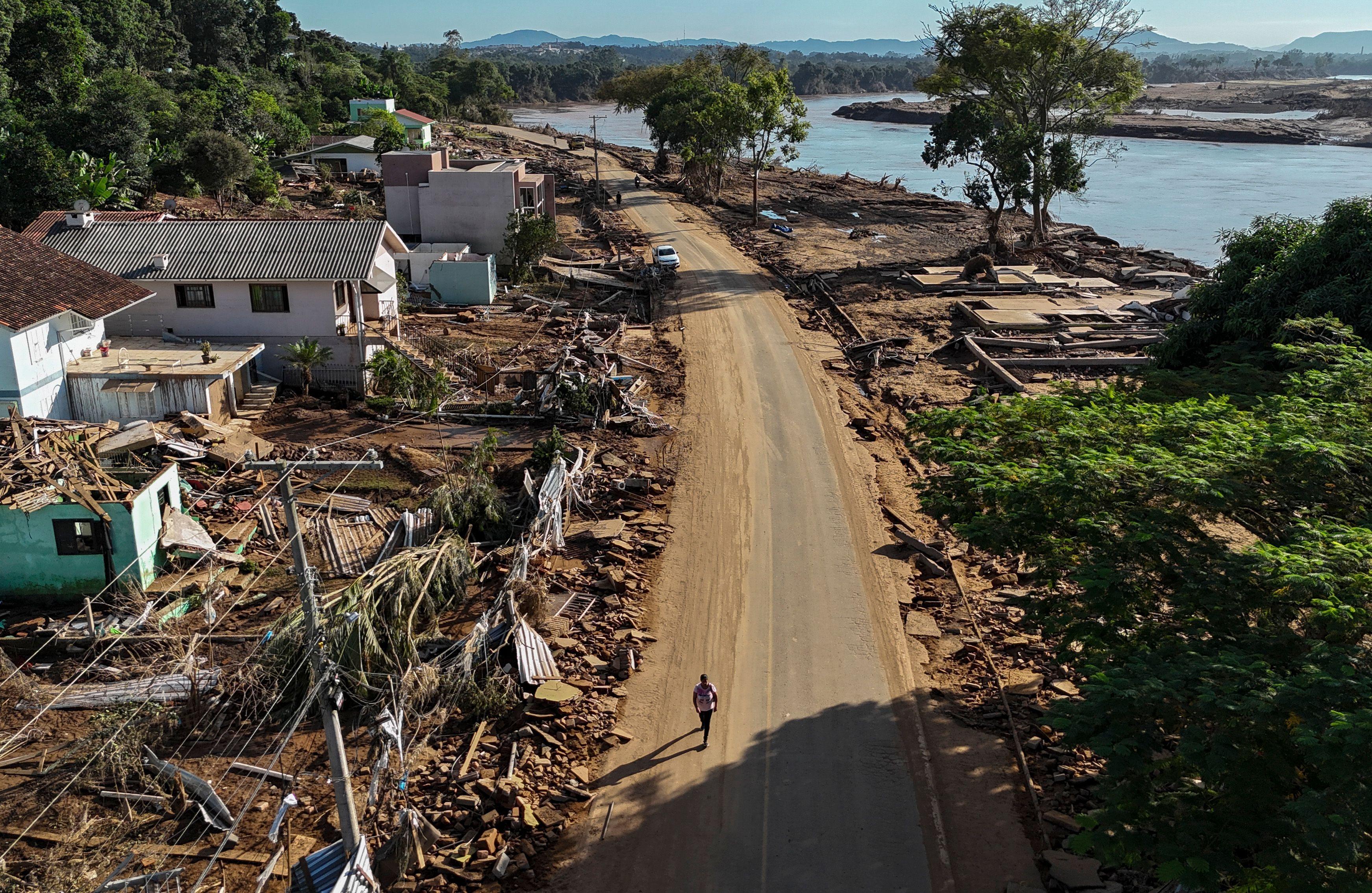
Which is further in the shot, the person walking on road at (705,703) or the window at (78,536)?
the window at (78,536)

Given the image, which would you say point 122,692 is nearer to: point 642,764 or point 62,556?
point 62,556

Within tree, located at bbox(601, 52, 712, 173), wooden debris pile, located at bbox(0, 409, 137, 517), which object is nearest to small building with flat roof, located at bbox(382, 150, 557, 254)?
wooden debris pile, located at bbox(0, 409, 137, 517)

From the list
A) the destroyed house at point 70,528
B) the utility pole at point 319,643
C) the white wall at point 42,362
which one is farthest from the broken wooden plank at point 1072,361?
the white wall at point 42,362

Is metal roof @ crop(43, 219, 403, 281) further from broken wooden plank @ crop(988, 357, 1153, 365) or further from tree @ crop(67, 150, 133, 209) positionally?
broken wooden plank @ crop(988, 357, 1153, 365)

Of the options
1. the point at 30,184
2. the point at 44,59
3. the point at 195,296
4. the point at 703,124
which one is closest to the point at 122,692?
the point at 195,296

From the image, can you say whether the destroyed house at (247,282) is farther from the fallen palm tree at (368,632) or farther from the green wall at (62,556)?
the fallen palm tree at (368,632)

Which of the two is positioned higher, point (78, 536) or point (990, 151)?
point (990, 151)
